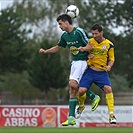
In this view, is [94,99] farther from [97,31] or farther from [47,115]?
[47,115]

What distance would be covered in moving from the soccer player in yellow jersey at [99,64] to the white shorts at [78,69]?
111 millimetres

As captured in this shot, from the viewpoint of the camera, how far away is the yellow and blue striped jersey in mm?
14352

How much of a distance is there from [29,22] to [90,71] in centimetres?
5394

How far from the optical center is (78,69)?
1462cm

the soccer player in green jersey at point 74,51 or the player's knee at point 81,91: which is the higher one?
the soccer player in green jersey at point 74,51

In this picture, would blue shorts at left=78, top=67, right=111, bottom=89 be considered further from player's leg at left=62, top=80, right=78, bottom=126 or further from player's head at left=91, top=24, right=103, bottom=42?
player's head at left=91, top=24, right=103, bottom=42

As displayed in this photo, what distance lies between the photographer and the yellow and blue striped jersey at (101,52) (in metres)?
14.4

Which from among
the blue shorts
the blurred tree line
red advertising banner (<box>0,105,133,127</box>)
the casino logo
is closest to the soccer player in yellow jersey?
the blue shorts

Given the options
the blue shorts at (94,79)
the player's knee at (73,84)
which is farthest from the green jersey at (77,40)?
the player's knee at (73,84)

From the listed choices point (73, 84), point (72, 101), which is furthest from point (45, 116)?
point (73, 84)

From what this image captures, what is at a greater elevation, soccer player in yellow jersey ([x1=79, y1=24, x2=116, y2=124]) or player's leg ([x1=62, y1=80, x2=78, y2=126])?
soccer player in yellow jersey ([x1=79, y1=24, x2=116, y2=124])

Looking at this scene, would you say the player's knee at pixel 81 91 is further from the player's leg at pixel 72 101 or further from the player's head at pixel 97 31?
the player's head at pixel 97 31

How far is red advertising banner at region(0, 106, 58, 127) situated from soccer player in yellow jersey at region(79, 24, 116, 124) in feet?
57.2

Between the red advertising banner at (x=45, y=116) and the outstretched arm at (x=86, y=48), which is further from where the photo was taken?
the red advertising banner at (x=45, y=116)
